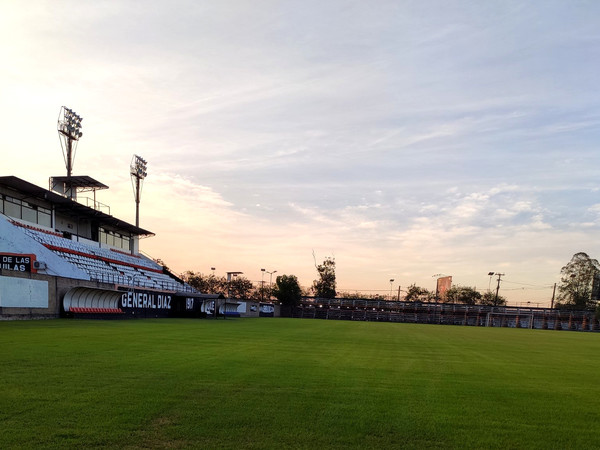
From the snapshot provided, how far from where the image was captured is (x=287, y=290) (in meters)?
79.4

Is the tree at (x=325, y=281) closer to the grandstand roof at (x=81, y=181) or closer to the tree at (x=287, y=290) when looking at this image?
the tree at (x=287, y=290)

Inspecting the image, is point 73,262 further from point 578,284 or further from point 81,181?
point 578,284

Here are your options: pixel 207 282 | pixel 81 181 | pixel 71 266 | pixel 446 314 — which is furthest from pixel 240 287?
pixel 71 266

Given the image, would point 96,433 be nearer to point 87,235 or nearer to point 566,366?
point 566,366

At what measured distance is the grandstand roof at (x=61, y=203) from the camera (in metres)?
36.8

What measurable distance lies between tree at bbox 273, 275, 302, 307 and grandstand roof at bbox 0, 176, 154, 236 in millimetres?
29856

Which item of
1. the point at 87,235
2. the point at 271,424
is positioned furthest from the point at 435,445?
the point at 87,235

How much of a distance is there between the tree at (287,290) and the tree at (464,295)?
170ft

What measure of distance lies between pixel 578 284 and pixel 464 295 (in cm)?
2898

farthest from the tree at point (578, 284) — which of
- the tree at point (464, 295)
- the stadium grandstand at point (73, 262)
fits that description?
the stadium grandstand at point (73, 262)

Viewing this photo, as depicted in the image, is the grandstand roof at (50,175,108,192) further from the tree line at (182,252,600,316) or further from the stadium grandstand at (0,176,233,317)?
the tree line at (182,252,600,316)

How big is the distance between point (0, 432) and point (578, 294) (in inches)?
4153

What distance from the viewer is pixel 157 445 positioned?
455 centimetres

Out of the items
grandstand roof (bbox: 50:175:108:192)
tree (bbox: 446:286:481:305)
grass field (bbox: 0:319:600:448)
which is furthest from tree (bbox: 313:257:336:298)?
grass field (bbox: 0:319:600:448)
